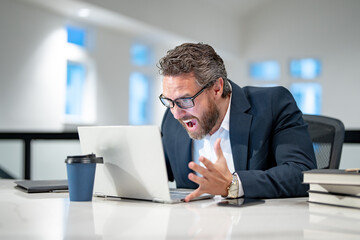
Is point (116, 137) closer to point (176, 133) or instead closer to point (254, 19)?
point (176, 133)

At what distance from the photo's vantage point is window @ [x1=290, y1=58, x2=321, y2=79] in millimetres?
10789

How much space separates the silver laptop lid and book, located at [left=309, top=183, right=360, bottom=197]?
42 cm

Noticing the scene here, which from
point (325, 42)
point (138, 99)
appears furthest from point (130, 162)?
point (325, 42)

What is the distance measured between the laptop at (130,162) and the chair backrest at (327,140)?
791mm

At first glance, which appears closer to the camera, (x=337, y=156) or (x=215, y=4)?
(x=337, y=156)

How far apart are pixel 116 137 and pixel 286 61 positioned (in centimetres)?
1011

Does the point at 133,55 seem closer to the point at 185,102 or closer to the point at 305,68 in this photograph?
the point at 305,68

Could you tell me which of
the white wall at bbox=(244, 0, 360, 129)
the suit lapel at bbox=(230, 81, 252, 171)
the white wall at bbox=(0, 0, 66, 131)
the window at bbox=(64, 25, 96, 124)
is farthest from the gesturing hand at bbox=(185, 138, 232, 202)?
the white wall at bbox=(244, 0, 360, 129)

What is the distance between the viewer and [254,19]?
11.7m

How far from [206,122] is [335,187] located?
2.34 ft

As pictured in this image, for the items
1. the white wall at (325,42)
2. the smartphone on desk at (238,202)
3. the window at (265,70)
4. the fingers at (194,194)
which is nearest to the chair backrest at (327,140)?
Answer: the smartphone on desk at (238,202)

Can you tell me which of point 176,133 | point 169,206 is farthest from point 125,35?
point 169,206

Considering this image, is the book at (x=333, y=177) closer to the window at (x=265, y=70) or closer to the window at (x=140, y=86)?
the window at (x=140, y=86)

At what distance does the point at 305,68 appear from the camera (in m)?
10.9
